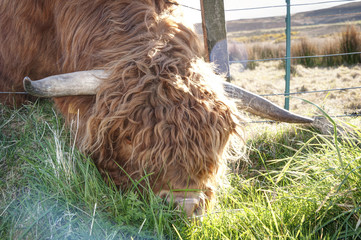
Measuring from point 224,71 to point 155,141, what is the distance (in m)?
1.68

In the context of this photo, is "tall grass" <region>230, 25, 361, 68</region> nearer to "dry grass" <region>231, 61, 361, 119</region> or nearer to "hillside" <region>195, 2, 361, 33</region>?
"dry grass" <region>231, 61, 361, 119</region>

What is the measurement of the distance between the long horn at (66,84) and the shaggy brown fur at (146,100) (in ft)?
0.24

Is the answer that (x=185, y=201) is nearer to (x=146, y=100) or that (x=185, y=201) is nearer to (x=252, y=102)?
(x=146, y=100)

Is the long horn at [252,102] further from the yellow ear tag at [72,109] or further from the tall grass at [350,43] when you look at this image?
the tall grass at [350,43]

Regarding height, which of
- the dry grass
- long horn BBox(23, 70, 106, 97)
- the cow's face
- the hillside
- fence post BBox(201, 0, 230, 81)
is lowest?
the dry grass

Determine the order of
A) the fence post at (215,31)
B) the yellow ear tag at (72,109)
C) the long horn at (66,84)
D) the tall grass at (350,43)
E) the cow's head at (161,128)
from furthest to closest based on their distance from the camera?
the tall grass at (350,43) → the fence post at (215,31) → the yellow ear tag at (72,109) → the cow's head at (161,128) → the long horn at (66,84)

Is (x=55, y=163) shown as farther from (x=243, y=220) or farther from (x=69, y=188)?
(x=243, y=220)

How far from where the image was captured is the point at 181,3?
2.96m

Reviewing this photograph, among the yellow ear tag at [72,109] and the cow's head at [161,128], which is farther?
the yellow ear tag at [72,109]

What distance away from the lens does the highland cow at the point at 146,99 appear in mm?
2027

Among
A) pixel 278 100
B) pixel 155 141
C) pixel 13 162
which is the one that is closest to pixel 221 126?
pixel 155 141

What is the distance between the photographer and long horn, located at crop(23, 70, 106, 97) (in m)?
1.91

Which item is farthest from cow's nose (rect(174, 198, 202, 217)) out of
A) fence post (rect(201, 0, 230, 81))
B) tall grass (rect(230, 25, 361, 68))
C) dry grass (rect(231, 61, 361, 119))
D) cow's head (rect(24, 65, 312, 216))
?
tall grass (rect(230, 25, 361, 68))

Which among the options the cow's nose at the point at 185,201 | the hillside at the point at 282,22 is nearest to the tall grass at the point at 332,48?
the cow's nose at the point at 185,201
